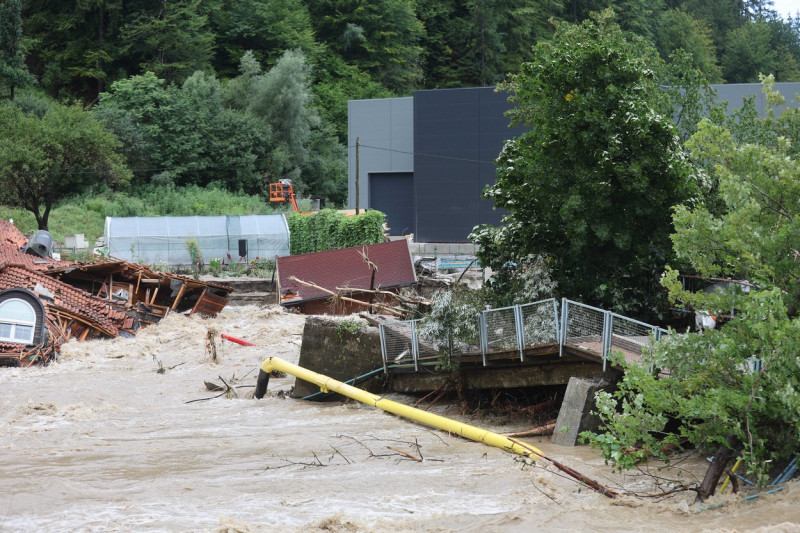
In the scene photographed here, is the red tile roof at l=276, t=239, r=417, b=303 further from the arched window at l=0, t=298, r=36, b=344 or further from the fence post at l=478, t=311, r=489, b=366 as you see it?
the fence post at l=478, t=311, r=489, b=366

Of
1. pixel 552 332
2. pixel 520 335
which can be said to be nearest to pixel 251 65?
pixel 520 335

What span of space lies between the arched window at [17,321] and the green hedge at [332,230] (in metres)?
20.4

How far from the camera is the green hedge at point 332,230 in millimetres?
43781

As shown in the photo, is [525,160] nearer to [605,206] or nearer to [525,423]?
[605,206]

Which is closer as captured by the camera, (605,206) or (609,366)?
(609,366)

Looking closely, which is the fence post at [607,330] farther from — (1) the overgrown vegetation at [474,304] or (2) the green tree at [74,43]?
(2) the green tree at [74,43]

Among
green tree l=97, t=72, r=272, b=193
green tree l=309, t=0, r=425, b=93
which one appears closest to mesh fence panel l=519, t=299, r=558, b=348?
green tree l=97, t=72, r=272, b=193

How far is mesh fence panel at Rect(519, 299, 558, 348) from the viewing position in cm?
1447

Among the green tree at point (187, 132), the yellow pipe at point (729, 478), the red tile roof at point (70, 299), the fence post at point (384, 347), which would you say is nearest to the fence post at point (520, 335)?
the fence post at point (384, 347)

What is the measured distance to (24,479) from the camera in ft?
40.0

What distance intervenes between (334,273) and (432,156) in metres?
25.8

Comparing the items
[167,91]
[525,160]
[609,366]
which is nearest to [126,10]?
[167,91]

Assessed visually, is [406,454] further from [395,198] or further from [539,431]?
[395,198]

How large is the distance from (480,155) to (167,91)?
27.6 meters
